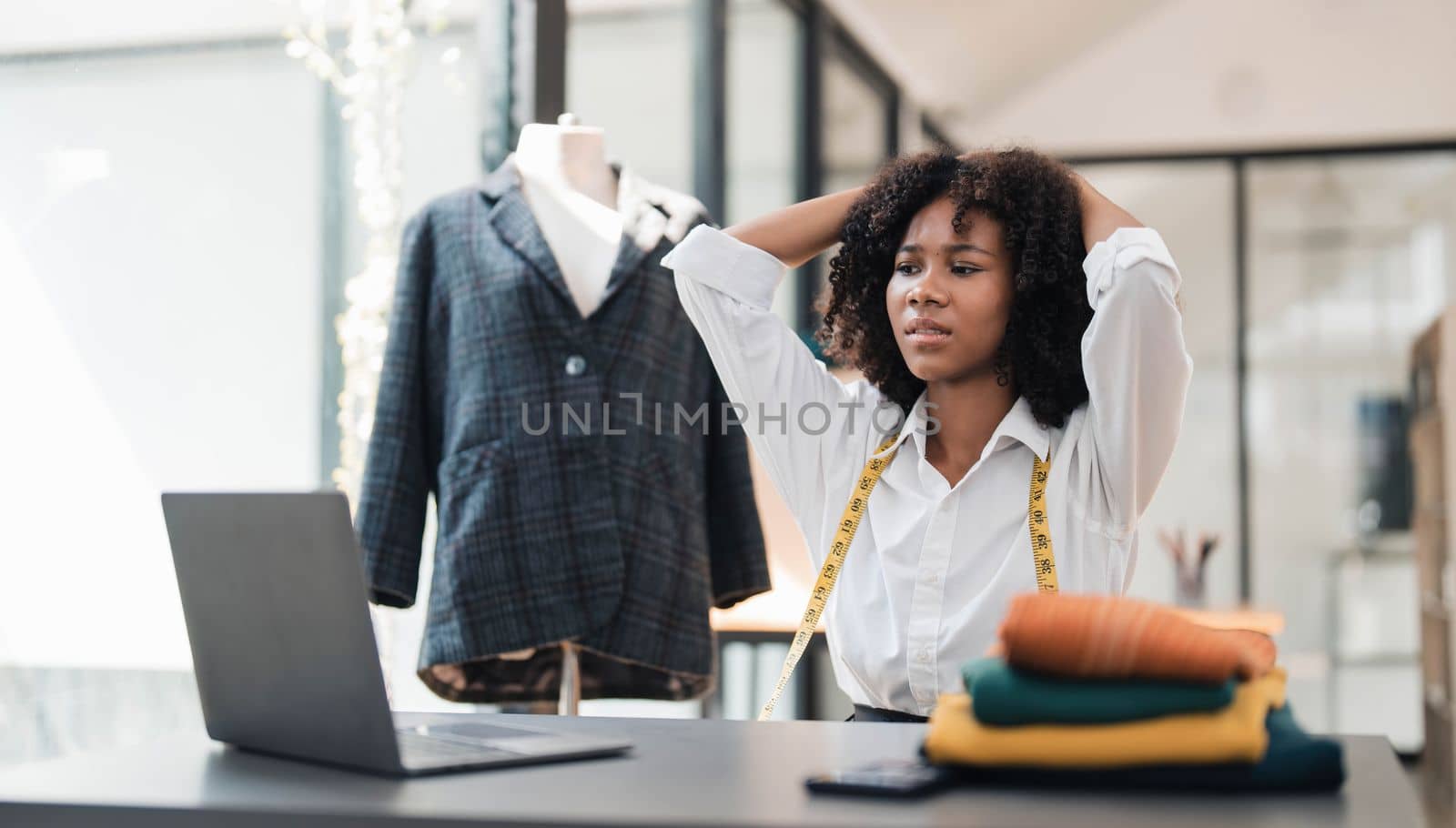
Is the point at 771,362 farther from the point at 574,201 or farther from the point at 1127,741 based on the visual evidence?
the point at 1127,741

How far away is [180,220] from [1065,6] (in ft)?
14.4

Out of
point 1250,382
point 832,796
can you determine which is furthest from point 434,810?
→ point 1250,382

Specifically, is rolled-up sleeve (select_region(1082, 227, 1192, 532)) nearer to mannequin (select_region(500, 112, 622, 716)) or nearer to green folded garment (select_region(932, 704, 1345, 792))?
green folded garment (select_region(932, 704, 1345, 792))

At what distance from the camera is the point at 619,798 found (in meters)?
0.84

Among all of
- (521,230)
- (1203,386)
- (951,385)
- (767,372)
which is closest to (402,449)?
(521,230)

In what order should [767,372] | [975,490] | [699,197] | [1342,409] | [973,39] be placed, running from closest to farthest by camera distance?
[975,490] → [767,372] → [699,197] → [973,39] → [1342,409]

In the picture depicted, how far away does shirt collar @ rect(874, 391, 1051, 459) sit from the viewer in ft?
5.57

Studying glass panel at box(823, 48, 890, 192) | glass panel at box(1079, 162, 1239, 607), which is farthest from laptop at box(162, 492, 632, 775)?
glass panel at box(1079, 162, 1239, 607)

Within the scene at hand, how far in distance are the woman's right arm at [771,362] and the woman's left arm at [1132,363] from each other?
13.0 inches

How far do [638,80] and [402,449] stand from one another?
154cm

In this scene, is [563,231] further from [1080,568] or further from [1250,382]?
[1250,382]

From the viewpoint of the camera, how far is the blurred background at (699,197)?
2027 millimetres

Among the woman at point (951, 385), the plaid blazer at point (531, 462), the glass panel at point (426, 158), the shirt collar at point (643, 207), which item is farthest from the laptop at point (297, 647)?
the glass panel at point (426, 158)

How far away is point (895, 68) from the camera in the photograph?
5828 millimetres
